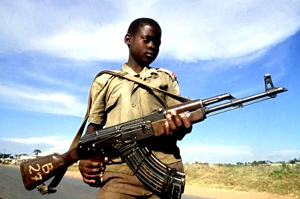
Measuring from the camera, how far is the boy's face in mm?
3033

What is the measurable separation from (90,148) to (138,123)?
1.99 ft

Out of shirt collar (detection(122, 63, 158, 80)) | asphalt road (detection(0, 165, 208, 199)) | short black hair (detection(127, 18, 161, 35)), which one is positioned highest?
short black hair (detection(127, 18, 161, 35))

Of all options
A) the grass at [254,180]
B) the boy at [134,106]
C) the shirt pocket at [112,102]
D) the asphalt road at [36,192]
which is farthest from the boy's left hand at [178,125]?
the grass at [254,180]

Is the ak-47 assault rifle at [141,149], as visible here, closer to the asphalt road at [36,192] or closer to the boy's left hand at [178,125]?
the boy's left hand at [178,125]

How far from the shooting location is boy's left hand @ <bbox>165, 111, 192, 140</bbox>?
263cm

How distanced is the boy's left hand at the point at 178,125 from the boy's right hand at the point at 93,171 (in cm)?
74

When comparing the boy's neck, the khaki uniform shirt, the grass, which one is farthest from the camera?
the grass

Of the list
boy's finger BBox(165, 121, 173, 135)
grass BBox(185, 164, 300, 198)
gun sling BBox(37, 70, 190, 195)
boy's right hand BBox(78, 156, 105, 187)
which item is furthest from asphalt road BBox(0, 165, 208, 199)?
boy's finger BBox(165, 121, 173, 135)

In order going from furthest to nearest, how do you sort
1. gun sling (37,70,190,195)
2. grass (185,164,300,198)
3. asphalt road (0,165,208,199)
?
1. grass (185,164,300,198)
2. asphalt road (0,165,208,199)
3. gun sling (37,70,190,195)

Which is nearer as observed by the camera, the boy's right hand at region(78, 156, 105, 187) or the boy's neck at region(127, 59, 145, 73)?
the boy's right hand at region(78, 156, 105, 187)

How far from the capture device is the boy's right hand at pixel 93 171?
9.23ft

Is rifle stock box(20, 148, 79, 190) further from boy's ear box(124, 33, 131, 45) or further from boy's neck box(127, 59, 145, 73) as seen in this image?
boy's ear box(124, 33, 131, 45)

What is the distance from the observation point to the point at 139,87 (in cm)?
295

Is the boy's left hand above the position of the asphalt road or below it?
above
